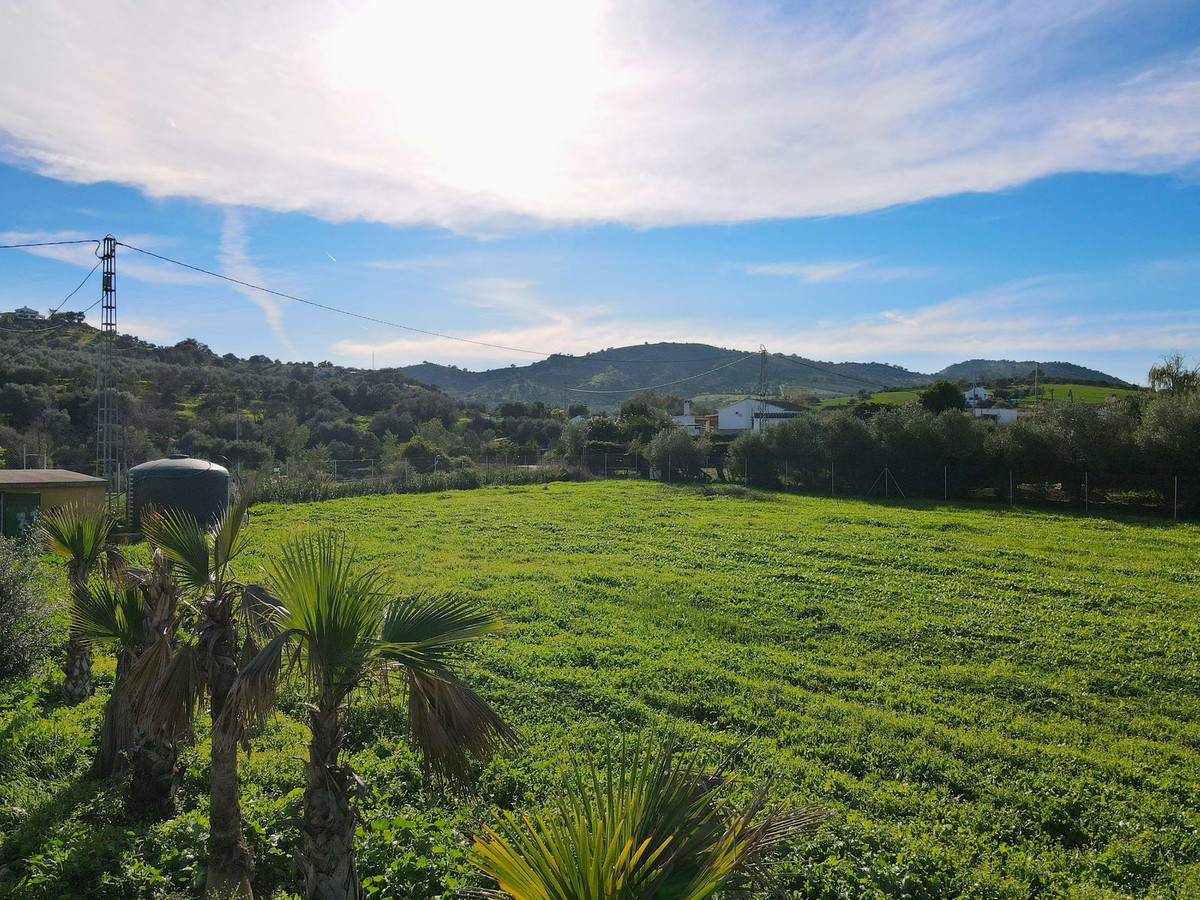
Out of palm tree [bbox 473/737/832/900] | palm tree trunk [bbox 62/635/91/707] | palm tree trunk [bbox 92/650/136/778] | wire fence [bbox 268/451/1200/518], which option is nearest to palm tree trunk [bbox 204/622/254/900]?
palm tree trunk [bbox 92/650/136/778]

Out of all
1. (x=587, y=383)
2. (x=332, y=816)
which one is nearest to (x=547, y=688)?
(x=332, y=816)

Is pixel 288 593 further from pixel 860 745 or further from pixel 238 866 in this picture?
pixel 860 745

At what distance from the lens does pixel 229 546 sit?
4445 mm

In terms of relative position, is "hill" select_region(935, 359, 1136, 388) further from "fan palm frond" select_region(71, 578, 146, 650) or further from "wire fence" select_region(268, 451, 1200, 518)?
"fan palm frond" select_region(71, 578, 146, 650)

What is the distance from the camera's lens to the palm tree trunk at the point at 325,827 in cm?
335

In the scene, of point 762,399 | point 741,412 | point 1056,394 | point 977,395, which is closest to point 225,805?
point 762,399

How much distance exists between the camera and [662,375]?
129 metres

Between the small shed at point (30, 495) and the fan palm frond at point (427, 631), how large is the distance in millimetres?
14359

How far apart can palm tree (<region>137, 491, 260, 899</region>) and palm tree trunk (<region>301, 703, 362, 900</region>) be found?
0.84 m

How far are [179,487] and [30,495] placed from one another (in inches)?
117

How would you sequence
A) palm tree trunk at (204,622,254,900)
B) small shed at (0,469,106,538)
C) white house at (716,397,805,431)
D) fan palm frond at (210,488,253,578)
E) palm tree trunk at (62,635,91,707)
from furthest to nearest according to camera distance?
1. white house at (716,397,805,431)
2. small shed at (0,469,106,538)
3. palm tree trunk at (62,635,91,707)
4. fan palm frond at (210,488,253,578)
5. palm tree trunk at (204,622,254,900)

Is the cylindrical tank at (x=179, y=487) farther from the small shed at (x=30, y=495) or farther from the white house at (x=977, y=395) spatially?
the white house at (x=977, y=395)

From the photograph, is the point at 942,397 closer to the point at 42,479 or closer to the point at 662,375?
the point at 42,479

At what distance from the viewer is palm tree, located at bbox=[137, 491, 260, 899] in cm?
401
